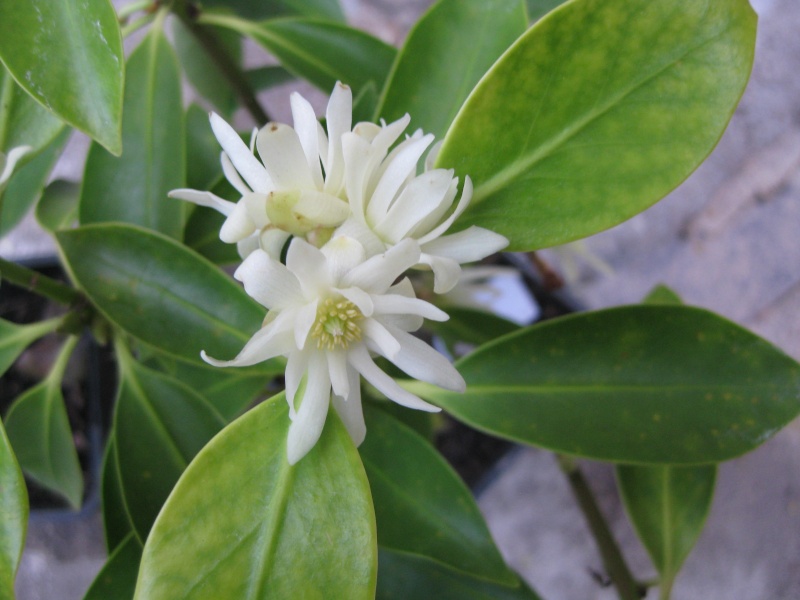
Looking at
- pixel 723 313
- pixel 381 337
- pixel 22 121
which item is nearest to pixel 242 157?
pixel 381 337

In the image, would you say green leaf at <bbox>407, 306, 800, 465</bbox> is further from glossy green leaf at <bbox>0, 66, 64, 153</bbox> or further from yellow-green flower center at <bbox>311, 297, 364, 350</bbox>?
glossy green leaf at <bbox>0, 66, 64, 153</bbox>

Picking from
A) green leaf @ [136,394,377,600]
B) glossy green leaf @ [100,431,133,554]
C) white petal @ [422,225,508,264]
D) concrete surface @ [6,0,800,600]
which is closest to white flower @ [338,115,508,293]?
white petal @ [422,225,508,264]

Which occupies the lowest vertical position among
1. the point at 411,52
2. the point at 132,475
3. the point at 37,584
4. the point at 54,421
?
the point at 37,584

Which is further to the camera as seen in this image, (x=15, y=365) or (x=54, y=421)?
(x=15, y=365)

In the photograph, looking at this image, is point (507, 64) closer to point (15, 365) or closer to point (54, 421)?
point (54, 421)

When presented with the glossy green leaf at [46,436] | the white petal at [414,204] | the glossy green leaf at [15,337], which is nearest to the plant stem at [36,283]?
the glossy green leaf at [15,337]

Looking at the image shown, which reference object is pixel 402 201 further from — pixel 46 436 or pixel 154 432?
pixel 46 436

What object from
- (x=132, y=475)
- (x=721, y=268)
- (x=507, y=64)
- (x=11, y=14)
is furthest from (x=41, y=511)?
(x=721, y=268)

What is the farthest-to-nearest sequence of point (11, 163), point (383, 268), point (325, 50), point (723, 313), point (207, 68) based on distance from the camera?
point (723, 313)
point (207, 68)
point (325, 50)
point (11, 163)
point (383, 268)
